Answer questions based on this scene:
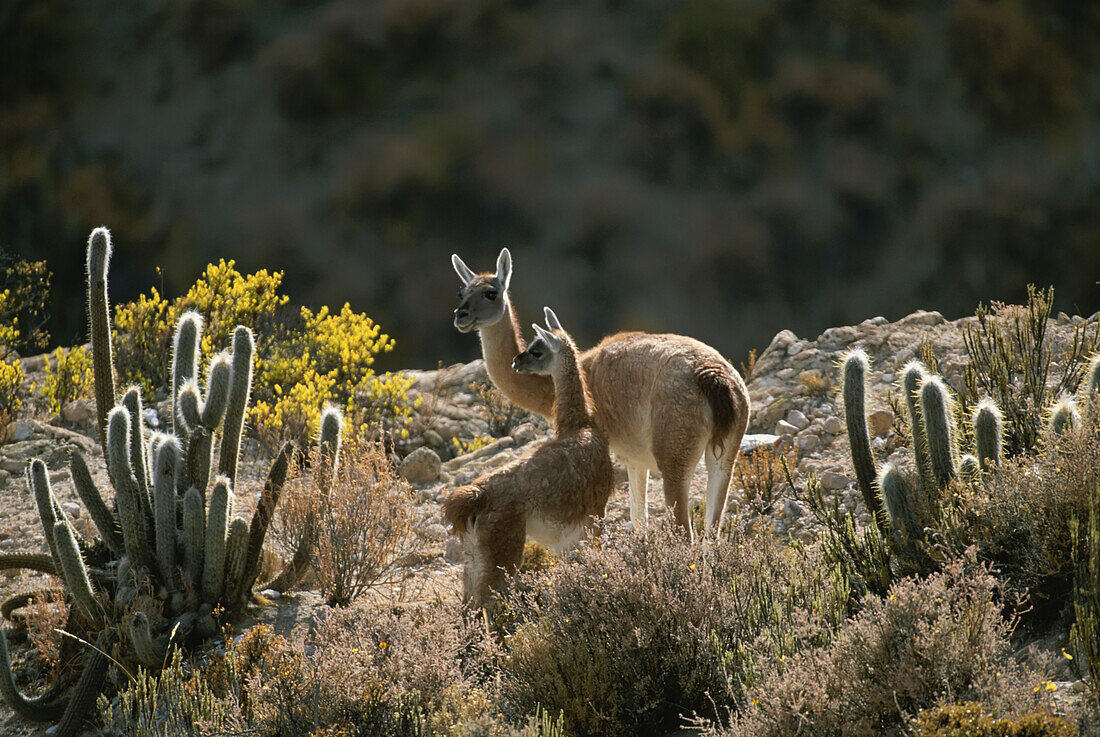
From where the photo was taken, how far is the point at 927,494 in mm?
5102

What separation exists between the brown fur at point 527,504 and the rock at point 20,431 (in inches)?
246

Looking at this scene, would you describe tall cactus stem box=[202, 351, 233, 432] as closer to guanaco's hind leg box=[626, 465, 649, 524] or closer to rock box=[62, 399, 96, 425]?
guanaco's hind leg box=[626, 465, 649, 524]

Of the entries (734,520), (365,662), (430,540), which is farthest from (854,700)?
(430,540)

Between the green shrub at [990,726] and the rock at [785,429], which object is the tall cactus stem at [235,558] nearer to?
the green shrub at [990,726]

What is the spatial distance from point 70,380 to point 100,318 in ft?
17.1

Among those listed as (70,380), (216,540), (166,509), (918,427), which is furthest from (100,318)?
(70,380)

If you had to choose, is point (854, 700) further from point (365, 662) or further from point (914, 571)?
point (365, 662)

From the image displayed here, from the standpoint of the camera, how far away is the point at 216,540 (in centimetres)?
590

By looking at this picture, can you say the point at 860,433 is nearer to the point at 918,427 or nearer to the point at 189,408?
the point at 918,427

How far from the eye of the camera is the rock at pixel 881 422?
27.3 feet

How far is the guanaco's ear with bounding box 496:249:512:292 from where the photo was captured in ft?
25.3

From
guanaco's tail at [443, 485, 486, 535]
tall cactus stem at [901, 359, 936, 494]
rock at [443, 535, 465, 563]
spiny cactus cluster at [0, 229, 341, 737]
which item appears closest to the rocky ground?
rock at [443, 535, 465, 563]

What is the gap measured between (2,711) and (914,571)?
16.8ft

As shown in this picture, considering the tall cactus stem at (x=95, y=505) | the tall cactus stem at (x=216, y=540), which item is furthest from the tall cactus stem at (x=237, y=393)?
the tall cactus stem at (x=95, y=505)
